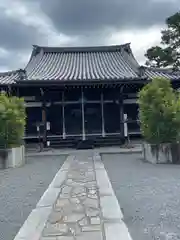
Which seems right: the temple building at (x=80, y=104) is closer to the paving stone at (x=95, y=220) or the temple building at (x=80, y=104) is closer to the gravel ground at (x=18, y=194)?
the gravel ground at (x=18, y=194)

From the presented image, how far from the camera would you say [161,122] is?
8.61m

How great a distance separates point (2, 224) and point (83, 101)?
11394 millimetres

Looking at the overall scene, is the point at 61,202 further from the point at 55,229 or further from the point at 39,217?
the point at 55,229

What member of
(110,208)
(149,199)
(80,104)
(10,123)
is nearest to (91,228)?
(110,208)

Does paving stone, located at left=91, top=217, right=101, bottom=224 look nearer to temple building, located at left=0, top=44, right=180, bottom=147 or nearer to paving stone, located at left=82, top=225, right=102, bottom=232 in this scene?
paving stone, located at left=82, top=225, right=102, bottom=232

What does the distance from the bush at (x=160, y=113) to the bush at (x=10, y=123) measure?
3.75 metres

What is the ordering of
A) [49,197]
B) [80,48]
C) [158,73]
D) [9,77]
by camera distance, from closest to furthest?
[49,197]
[9,77]
[158,73]
[80,48]

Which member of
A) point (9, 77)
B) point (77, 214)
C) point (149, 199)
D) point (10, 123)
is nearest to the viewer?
point (77, 214)

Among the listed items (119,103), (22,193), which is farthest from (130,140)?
(22,193)

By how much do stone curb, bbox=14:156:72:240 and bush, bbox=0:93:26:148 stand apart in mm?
3783

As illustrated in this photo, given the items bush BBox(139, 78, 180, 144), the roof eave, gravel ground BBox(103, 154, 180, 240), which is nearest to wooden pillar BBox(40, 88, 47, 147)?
the roof eave

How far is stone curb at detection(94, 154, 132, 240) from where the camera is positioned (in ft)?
10.3

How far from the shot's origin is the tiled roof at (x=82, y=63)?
15.4 meters

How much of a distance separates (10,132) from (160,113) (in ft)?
14.4
